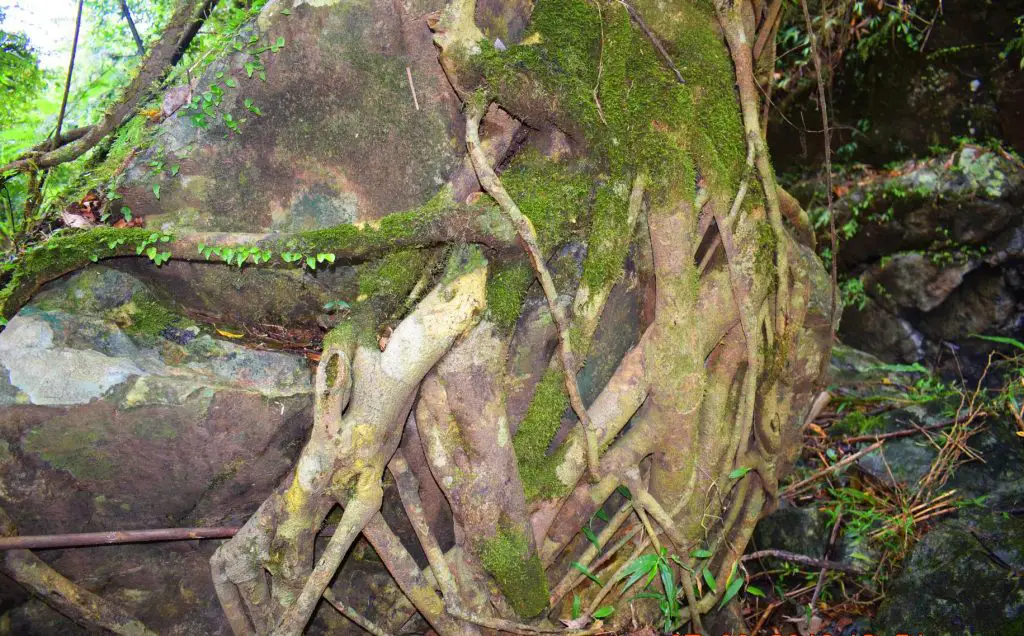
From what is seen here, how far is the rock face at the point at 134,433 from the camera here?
240 cm

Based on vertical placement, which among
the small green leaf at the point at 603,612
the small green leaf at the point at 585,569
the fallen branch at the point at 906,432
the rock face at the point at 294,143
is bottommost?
the fallen branch at the point at 906,432

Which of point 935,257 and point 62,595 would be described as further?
point 935,257

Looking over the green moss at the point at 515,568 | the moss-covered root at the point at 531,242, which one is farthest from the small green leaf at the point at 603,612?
the moss-covered root at the point at 531,242

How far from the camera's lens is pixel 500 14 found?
9.27ft

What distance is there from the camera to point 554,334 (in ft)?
9.07

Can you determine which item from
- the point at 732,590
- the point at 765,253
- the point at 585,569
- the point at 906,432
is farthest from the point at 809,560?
the point at 765,253

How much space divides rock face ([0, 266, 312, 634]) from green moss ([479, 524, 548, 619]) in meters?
0.82

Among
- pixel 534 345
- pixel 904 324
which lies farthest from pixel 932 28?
pixel 534 345

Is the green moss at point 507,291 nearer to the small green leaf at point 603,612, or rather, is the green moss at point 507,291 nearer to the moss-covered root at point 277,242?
the moss-covered root at point 277,242

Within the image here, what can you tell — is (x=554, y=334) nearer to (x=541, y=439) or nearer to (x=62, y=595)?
(x=541, y=439)

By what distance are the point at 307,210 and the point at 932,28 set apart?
4.19m

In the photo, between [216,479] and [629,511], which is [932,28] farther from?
[216,479]

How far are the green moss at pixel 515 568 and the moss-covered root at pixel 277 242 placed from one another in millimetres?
1064

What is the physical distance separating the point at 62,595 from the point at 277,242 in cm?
141
